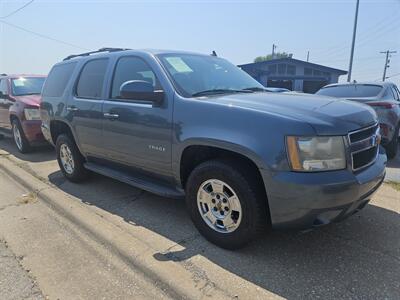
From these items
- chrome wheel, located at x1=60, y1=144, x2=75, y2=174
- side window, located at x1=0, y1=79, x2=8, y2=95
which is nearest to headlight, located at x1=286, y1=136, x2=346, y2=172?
chrome wheel, located at x1=60, y1=144, x2=75, y2=174

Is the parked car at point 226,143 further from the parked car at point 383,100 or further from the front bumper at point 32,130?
the front bumper at point 32,130

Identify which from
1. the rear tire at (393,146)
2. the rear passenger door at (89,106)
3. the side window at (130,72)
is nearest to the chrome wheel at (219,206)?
the side window at (130,72)

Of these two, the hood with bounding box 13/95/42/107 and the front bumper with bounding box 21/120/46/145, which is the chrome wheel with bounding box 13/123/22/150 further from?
the hood with bounding box 13/95/42/107

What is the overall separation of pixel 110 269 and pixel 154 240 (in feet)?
1.84

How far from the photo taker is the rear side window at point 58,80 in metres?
5.07

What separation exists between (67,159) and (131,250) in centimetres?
269

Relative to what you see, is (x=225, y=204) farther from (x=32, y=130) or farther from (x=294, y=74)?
(x=294, y=74)

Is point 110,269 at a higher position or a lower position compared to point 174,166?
lower

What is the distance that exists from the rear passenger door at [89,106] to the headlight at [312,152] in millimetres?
2565

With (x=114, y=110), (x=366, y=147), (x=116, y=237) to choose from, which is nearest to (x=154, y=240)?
(x=116, y=237)

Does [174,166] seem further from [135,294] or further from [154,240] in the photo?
[135,294]

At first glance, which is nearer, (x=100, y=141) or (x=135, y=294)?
(x=135, y=294)

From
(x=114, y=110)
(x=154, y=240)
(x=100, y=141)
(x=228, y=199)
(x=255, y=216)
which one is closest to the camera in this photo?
(x=255, y=216)

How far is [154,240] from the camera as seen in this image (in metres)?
3.27
